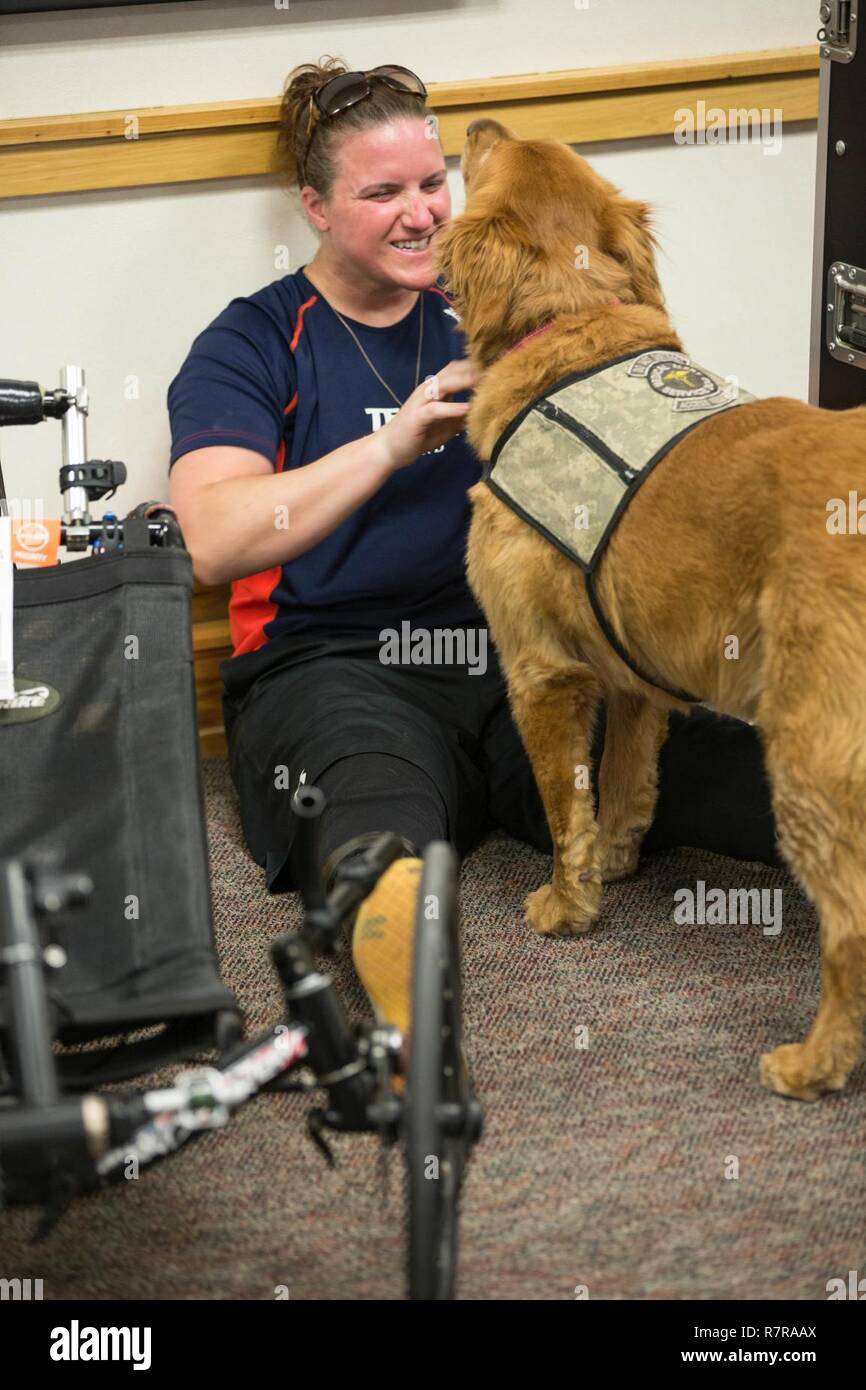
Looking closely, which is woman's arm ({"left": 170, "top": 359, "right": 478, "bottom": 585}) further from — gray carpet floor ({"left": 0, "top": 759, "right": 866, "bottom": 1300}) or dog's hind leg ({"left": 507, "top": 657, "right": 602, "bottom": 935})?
gray carpet floor ({"left": 0, "top": 759, "right": 866, "bottom": 1300})

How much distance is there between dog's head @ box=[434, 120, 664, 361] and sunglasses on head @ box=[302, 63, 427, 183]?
1.61 ft

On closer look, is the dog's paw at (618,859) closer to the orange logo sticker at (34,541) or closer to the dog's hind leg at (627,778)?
the dog's hind leg at (627,778)

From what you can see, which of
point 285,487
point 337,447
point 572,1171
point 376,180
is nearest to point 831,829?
point 572,1171

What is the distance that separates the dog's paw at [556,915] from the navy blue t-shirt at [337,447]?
496 mm

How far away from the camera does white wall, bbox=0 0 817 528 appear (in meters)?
2.51

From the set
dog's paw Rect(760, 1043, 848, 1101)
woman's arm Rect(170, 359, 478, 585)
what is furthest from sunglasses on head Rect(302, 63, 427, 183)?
dog's paw Rect(760, 1043, 848, 1101)

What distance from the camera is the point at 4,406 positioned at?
5.43ft

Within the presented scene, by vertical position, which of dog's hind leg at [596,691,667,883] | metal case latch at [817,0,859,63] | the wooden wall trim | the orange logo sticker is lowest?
dog's hind leg at [596,691,667,883]

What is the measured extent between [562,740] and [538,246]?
636 mm

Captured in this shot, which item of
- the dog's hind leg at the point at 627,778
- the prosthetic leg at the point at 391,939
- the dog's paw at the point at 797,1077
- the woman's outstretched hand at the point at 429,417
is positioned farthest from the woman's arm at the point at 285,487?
the dog's paw at the point at 797,1077

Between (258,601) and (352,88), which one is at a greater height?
(352,88)

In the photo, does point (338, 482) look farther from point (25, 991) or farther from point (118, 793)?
point (25, 991)

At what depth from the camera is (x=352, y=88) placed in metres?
2.23

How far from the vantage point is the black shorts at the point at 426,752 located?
2023 mm
